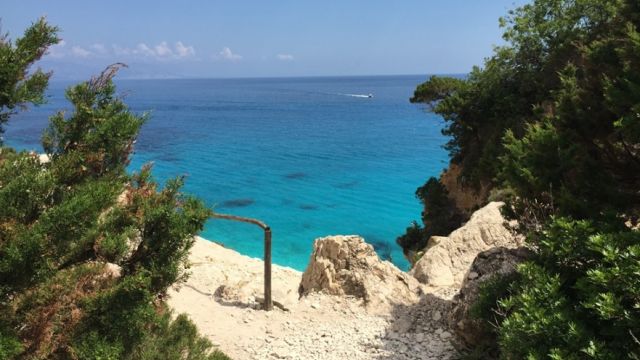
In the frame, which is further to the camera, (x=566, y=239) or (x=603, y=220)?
(x=603, y=220)

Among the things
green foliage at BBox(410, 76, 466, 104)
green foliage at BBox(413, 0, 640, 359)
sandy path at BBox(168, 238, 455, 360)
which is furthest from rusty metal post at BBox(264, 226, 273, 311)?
green foliage at BBox(410, 76, 466, 104)

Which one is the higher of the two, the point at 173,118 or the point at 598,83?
the point at 598,83

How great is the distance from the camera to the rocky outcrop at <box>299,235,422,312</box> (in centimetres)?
991

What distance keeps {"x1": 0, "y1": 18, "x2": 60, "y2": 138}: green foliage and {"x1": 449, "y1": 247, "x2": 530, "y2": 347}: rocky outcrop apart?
21.6 feet

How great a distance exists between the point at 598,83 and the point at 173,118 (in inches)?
3426

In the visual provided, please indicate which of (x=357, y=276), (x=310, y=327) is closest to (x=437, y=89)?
(x=357, y=276)

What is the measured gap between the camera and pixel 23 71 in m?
5.33

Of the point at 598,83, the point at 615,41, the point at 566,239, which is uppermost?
the point at 615,41

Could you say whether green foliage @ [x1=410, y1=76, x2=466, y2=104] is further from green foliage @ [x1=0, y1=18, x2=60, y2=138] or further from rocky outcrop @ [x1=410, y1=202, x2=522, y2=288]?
green foliage @ [x1=0, y1=18, x2=60, y2=138]

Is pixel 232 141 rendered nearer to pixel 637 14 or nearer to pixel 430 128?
pixel 430 128

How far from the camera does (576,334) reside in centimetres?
475

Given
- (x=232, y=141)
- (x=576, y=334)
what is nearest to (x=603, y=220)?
(x=576, y=334)

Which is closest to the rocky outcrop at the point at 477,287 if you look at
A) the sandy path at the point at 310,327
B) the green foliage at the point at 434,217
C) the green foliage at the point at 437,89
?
the sandy path at the point at 310,327

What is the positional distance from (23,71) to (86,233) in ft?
→ 6.56
